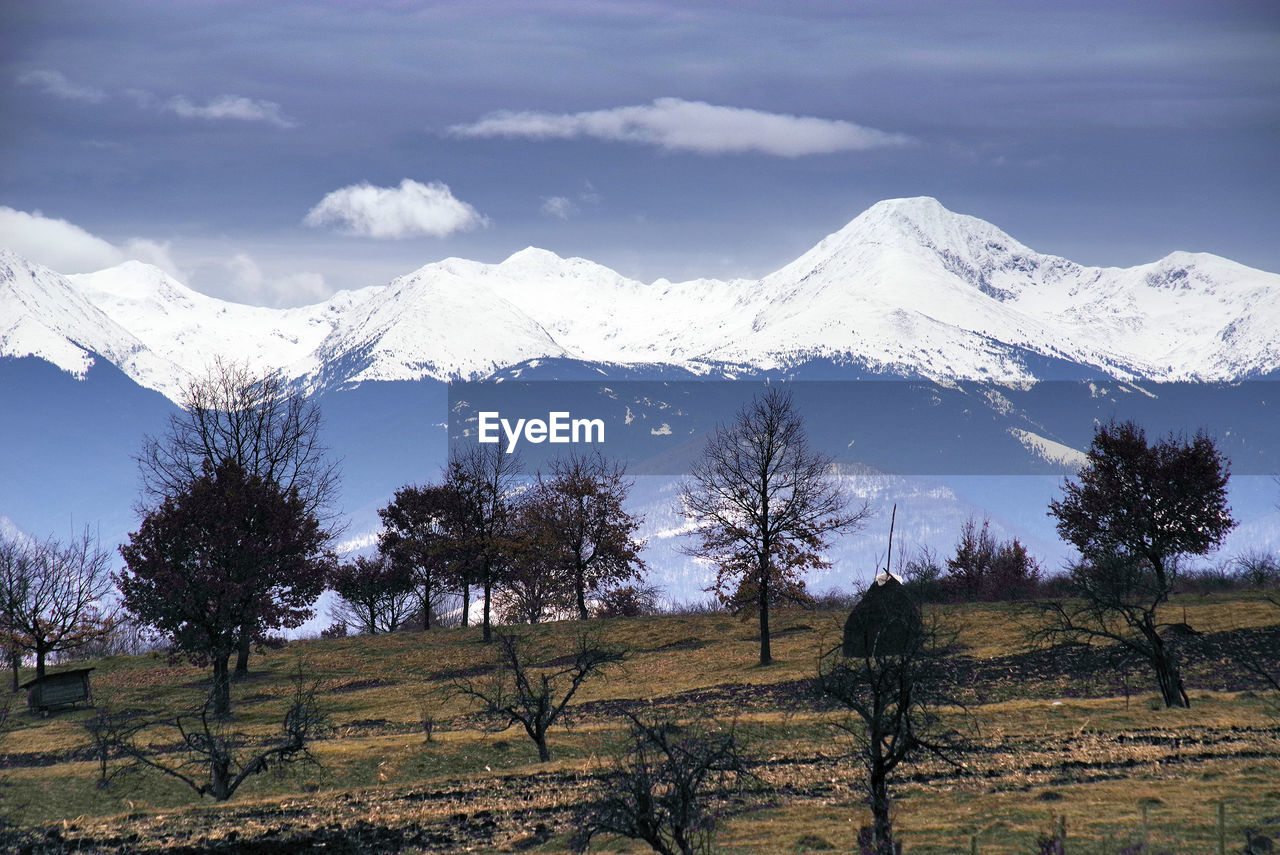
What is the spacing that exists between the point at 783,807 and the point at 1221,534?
49429 millimetres

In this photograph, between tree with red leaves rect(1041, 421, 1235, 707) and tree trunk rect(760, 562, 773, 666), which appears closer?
tree trunk rect(760, 562, 773, 666)

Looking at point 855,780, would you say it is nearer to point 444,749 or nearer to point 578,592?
point 444,749

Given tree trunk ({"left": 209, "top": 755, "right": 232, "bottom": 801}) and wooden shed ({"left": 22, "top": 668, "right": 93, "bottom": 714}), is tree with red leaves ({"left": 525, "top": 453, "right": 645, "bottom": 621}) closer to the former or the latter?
wooden shed ({"left": 22, "top": 668, "right": 93, "bottom": 714})

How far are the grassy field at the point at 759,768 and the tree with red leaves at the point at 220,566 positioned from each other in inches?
151

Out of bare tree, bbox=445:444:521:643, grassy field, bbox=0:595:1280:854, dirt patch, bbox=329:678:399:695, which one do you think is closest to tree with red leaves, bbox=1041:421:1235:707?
grassy field, bbox=0:595:1280:854

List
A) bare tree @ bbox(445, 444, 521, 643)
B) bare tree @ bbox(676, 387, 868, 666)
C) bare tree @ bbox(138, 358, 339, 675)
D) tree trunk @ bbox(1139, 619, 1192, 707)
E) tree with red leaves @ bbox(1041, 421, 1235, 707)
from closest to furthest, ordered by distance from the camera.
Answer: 1. tree trunk @ bbox(1139, 619, 1192, 707)
2. bare tree @ bbox(676, 387, 868, 666)
3. bare tree @ bbox(138, 358, 339, 675)
4. tree with red leaves @ bbox(1041, 421, 1235, 707)
5. bare tree @ bbox(445, 444, 521, 643)

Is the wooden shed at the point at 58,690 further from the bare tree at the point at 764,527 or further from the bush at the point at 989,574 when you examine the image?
the bush at the point at 989,574

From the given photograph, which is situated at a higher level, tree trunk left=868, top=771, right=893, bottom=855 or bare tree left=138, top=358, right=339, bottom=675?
bare tree left=138, top=358, right=339, bottom=675

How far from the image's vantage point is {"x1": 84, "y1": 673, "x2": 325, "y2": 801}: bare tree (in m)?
30.0

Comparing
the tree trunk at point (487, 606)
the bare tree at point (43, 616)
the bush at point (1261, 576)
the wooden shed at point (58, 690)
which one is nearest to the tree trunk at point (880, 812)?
the wooden shed at point (58, 690)

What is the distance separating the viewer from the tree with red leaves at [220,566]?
1930 inches

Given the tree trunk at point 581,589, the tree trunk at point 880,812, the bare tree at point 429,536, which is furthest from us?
the tree trunk at point 581,589

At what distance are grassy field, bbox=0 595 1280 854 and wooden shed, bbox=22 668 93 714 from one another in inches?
34.1

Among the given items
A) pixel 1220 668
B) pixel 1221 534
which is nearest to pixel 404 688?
pixel 1220 668
